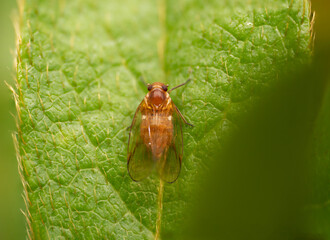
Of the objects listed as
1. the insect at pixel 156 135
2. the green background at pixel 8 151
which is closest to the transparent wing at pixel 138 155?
the insect at pixel 156 135

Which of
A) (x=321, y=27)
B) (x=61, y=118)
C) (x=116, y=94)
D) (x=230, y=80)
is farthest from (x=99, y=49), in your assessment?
(x=321, y=27)

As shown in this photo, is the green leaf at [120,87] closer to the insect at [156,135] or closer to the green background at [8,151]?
the insect at [156,135]

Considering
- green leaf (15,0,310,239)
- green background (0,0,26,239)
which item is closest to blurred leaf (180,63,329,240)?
green leaf (15,0,310,239)

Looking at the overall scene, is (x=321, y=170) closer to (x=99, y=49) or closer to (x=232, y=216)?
(x=232, y=216)

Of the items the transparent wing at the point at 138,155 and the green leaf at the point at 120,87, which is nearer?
the green leaf at the point at 120,87

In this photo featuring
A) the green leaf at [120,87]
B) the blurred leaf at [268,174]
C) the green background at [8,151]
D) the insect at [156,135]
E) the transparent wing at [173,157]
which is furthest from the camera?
the green background at [8,151]

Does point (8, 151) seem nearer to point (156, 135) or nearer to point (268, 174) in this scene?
point (156, 135)
